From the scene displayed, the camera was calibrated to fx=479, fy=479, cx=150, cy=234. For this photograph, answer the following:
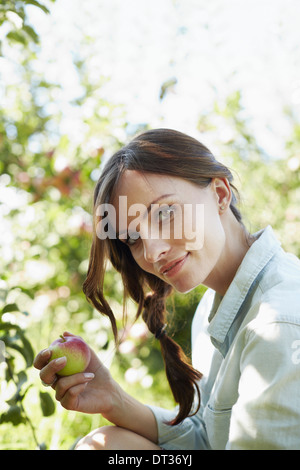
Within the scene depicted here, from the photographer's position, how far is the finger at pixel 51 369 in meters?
1.17

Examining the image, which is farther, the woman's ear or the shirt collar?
the woman's ear

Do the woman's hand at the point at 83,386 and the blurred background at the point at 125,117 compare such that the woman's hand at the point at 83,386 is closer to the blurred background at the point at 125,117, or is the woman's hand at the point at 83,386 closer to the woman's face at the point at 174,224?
the woman's face at the point at 174,224

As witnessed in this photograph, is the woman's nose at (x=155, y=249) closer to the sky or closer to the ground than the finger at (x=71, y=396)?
closer to the sky

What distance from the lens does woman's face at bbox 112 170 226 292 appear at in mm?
1187

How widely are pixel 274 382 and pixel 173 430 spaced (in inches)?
27.9

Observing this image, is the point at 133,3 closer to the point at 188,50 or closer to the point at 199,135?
the point at 188,50

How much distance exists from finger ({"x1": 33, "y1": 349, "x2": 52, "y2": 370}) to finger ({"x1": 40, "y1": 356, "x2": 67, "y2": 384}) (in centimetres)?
4

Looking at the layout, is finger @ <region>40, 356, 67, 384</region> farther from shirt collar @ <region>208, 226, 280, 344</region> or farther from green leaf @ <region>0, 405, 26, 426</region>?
shirt collar @ <region>208, 226, 280, 344</region>

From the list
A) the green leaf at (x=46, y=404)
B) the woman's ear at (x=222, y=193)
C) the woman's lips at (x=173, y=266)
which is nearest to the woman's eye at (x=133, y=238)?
the woman's lips at (x=173, y=266)

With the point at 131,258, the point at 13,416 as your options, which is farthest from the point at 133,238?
the point at 13,416

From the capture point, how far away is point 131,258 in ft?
5.03

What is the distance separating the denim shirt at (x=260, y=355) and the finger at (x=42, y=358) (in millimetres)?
427

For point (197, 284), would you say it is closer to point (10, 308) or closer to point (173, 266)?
point (173, 266)

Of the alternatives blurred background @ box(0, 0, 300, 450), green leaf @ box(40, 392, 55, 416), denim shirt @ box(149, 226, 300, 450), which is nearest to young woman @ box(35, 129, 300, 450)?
denim shirt @ box(149, 226, 300, 450)
